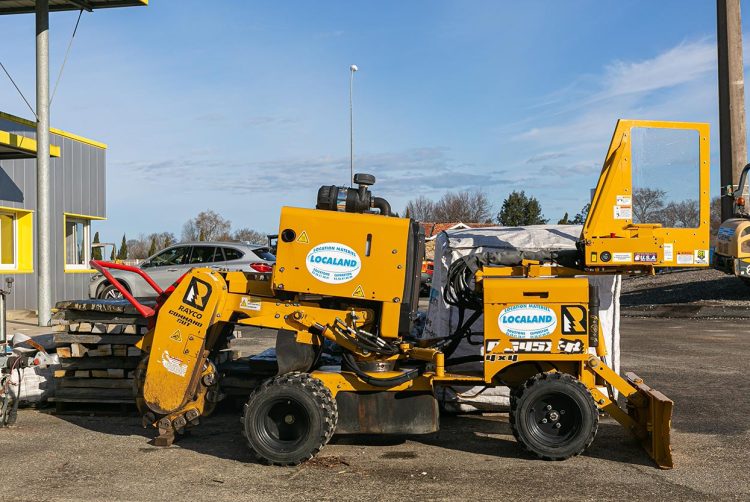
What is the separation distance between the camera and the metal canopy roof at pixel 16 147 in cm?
1565

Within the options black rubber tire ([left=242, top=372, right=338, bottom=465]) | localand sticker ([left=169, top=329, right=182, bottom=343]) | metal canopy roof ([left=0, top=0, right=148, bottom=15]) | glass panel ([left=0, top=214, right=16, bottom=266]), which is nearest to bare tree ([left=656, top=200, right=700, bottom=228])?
black rubber tire ([left=242, top=372, right=338, bottom=465])

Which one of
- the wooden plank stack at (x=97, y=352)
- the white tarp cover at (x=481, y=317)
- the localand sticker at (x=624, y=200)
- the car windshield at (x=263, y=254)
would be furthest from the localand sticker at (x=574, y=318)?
the car windshield at (x=263, y=254)

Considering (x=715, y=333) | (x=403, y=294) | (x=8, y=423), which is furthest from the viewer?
(x=715, y=333)

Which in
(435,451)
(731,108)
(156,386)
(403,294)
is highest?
(731,108)

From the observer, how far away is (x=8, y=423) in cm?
755

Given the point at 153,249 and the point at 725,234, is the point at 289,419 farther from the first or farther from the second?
the point at 153,249

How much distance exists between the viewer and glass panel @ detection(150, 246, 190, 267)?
55.6ft

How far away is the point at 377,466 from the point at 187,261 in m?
11.6

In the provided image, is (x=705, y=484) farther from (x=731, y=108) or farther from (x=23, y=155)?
(x=731, y=108)

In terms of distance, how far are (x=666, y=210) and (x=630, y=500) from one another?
273 cm

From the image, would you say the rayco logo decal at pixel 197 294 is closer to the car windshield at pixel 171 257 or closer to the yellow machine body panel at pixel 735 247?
the car windshield at pixel 171 257

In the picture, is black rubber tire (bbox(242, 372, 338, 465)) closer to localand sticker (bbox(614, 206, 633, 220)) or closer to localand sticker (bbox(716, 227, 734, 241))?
localand sticker (bbox(614, 206, 633, 220))

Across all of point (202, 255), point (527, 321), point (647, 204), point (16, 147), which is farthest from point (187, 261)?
point (647, 204)

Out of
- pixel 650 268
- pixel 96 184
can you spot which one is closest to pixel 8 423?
pixel 650 268
